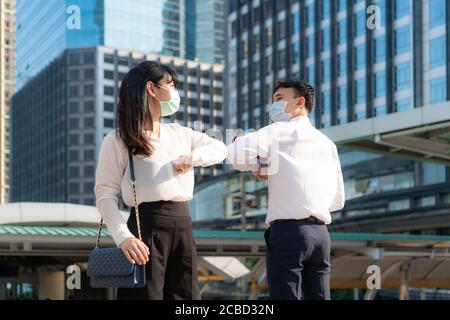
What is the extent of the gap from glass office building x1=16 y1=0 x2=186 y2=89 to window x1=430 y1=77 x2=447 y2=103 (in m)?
75.8

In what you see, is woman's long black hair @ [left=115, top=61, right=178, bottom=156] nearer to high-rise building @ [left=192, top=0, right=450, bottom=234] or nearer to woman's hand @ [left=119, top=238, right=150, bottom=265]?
woman's hand @ [left=119, top=238, right=150, bottom=265]

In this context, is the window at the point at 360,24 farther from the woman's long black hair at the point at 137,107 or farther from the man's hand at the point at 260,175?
the woman's long black hair at the point at 137,107

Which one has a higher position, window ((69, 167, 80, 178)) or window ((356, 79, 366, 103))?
window ((356, 79, 366, 103))

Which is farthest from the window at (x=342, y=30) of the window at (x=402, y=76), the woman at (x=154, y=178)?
the woman at (x=154, y=178)

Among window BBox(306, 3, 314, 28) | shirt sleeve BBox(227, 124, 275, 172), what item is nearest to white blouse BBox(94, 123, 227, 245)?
shirt sleeve BBox(227, 124, 275, 172)

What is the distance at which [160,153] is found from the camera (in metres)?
4.20

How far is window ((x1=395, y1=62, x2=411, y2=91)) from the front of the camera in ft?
250

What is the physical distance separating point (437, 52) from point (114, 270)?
71.8 meters

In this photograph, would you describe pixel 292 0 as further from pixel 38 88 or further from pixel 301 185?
pixel 301 185

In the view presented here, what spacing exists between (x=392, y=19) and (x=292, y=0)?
2088cm

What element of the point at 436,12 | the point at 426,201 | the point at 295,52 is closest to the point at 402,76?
the point at 436,12

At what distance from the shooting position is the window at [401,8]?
7672 cm

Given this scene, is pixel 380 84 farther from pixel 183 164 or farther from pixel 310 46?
pixel 183 164
